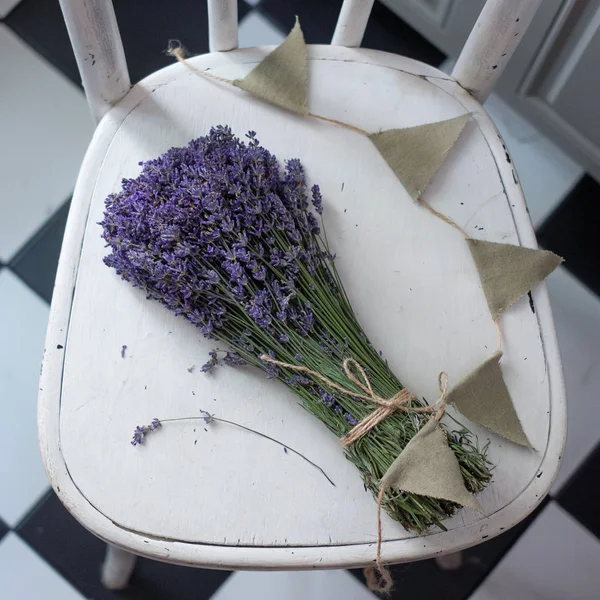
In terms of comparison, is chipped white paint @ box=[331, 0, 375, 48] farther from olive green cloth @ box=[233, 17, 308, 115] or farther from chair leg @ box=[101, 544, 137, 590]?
chair leg @ box=[101, 544, 137, 590]

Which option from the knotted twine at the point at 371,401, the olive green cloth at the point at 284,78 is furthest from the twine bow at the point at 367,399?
the olive green cloth at the point at 284,78

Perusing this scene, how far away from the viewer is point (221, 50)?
0.73m

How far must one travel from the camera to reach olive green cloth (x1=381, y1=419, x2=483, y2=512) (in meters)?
0.56

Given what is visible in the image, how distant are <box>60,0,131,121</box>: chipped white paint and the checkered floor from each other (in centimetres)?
50

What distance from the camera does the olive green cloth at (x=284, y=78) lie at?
71 cm

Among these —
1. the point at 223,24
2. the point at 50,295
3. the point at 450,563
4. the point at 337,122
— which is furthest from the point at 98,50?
the point at 450,563

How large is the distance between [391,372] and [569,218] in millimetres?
718

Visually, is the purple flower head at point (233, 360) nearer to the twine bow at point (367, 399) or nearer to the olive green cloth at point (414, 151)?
the twine bow at point (367, 399)

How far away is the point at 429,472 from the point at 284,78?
43 centimetres

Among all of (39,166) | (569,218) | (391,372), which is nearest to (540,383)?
(391,372)

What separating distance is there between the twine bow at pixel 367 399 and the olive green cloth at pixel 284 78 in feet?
0.93

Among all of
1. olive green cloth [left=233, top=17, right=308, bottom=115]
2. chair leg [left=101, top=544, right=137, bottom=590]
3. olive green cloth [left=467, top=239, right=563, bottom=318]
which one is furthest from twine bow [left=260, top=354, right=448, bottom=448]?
chair leg [left=101, top=544, right=137, bottom=590]

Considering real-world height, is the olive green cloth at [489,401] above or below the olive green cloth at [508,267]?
below

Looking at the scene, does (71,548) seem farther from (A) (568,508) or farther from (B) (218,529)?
(A) (568,508)
